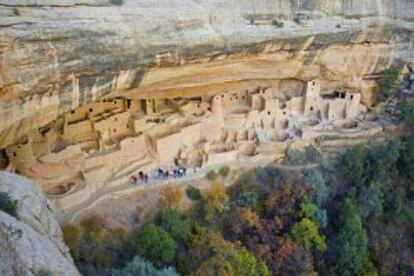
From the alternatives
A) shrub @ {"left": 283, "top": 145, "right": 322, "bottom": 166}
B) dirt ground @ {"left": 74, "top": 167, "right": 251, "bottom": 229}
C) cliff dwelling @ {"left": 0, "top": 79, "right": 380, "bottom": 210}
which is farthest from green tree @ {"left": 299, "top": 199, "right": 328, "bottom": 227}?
dirt ground @ {"left": 74, "top": 167, "right": 251, "bottom": 229}

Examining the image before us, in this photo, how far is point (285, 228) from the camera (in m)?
11.7

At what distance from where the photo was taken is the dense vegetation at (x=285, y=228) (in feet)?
32.2

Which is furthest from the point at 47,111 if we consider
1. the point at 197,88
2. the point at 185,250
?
the point at 197,88

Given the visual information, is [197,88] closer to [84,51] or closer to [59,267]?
[84,51]

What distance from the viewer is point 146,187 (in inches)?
444

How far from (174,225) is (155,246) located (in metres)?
0.78

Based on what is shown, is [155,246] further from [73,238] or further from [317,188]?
[317,188]

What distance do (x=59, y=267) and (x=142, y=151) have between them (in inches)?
253

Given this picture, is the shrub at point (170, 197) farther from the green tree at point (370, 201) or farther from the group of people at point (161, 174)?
the green tree at point (370, 201)

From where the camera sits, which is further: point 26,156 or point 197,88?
point 197,88

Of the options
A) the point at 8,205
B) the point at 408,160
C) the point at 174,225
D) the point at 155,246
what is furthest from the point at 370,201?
the point at 8,205

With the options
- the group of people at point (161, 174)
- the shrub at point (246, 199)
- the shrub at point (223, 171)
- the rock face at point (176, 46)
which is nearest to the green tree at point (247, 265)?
the shrub at point (246, 199)

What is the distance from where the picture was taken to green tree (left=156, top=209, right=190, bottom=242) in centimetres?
1042

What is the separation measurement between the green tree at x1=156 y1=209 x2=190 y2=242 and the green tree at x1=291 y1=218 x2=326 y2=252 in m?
2.49
